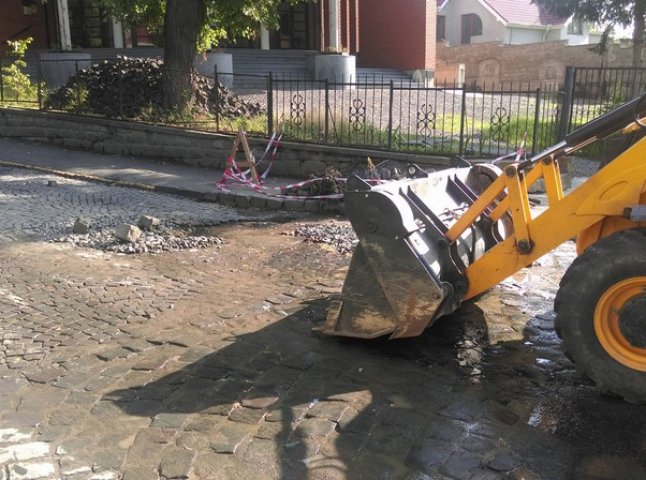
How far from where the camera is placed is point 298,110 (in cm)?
1235

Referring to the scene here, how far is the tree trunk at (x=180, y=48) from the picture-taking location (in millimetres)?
13623

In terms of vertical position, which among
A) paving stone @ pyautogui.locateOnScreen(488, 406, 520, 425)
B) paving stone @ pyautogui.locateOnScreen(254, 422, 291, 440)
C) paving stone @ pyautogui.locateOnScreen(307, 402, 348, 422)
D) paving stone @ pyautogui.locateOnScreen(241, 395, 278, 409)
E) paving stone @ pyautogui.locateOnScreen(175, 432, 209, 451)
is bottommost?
paving stone @ pyautogui.locateOnScreen(175, 432, 209, 451)

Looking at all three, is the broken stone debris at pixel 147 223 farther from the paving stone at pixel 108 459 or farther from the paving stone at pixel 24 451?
the paving stone at pixel 108 459

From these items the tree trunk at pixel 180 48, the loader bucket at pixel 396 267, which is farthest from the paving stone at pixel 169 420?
the tree trunk at pixel 180 48

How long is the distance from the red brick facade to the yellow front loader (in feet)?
79.3

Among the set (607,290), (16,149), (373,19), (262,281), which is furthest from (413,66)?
(607,290)

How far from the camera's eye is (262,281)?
6188mm

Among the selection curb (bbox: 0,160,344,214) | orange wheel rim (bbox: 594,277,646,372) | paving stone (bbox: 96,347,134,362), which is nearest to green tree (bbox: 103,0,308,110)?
curb (bbox: 0,160,344,214)

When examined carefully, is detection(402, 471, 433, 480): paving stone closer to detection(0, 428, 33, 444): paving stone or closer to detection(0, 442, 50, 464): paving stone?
detection(0, 442, 50, 464): paving stone

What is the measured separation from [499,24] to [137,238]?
40715 millimetres

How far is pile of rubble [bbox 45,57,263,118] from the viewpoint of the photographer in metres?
14.5

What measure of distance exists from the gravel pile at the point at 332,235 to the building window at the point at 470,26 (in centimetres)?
4057

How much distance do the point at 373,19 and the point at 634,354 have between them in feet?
90.6

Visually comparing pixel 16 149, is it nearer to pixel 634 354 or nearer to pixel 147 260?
pixel 147 260
